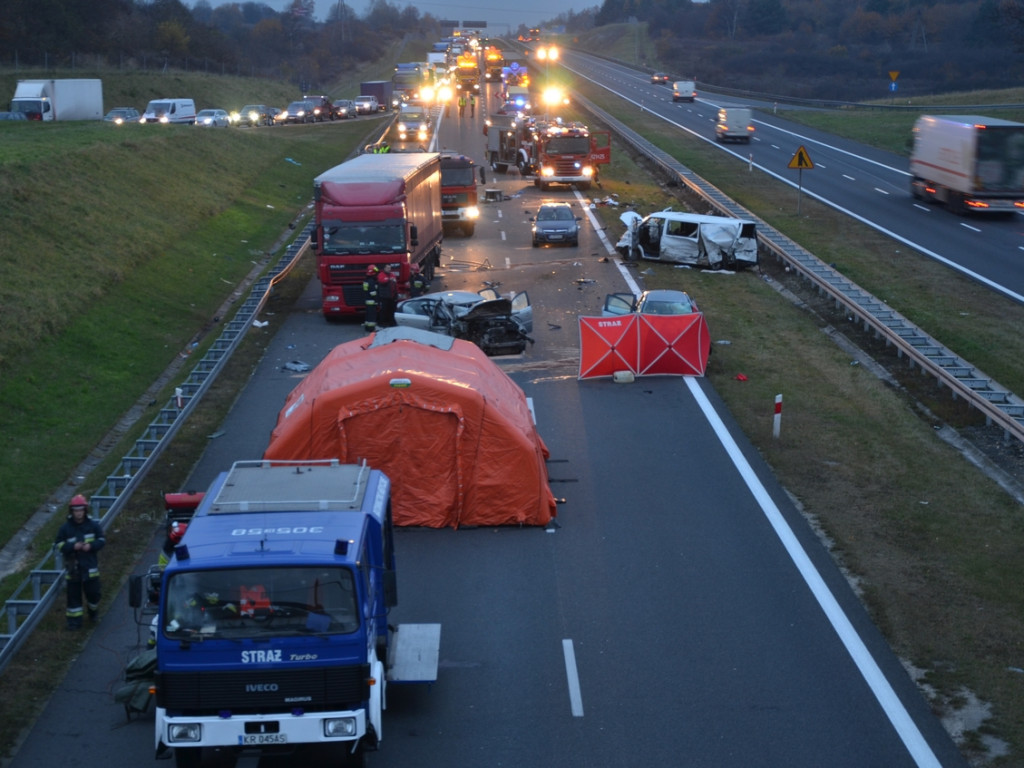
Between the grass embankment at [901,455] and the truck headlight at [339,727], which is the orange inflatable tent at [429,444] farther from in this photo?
the truck headlight at [339,727]

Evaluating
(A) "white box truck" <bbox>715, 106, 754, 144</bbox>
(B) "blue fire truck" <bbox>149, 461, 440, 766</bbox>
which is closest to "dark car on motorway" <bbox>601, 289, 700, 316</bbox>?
(B) "blue fire truck" <bbox>149, 461, 440, 766</bbox>

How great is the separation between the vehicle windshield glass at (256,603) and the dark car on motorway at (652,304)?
17073 millimetres

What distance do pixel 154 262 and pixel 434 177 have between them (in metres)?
8.97

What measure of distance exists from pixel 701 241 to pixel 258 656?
29.5 metres

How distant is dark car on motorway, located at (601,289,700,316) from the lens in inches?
1025

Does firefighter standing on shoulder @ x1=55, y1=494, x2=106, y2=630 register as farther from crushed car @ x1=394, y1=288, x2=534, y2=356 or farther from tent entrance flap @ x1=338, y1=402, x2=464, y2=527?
crushed car @ x1=394, y1=288, x2=534, y2=356

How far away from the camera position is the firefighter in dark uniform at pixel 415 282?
1185 inches

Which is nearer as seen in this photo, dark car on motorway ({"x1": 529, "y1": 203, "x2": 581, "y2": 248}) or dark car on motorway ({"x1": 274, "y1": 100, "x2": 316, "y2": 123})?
dark car on motorway ({"x1": 529, "y1": 203, "x2": 581, "y2": 248})

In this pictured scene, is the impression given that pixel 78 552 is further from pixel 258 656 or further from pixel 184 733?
pixel 258 656

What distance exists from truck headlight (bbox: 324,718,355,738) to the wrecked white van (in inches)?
1154

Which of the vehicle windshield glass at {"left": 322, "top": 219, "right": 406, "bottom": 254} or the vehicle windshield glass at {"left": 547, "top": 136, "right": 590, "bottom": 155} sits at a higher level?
the vehicle windshield glass at {"left": 547, "top": 136, "right": 590, "bottom": 155}

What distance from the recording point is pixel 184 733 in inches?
362

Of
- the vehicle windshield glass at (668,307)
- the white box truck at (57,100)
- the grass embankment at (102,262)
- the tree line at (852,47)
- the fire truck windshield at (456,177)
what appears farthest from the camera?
the tree line at (852,47)

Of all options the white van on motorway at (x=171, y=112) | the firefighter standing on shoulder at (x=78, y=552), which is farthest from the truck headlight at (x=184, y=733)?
the white van on motorway at (x=171, y=112)
